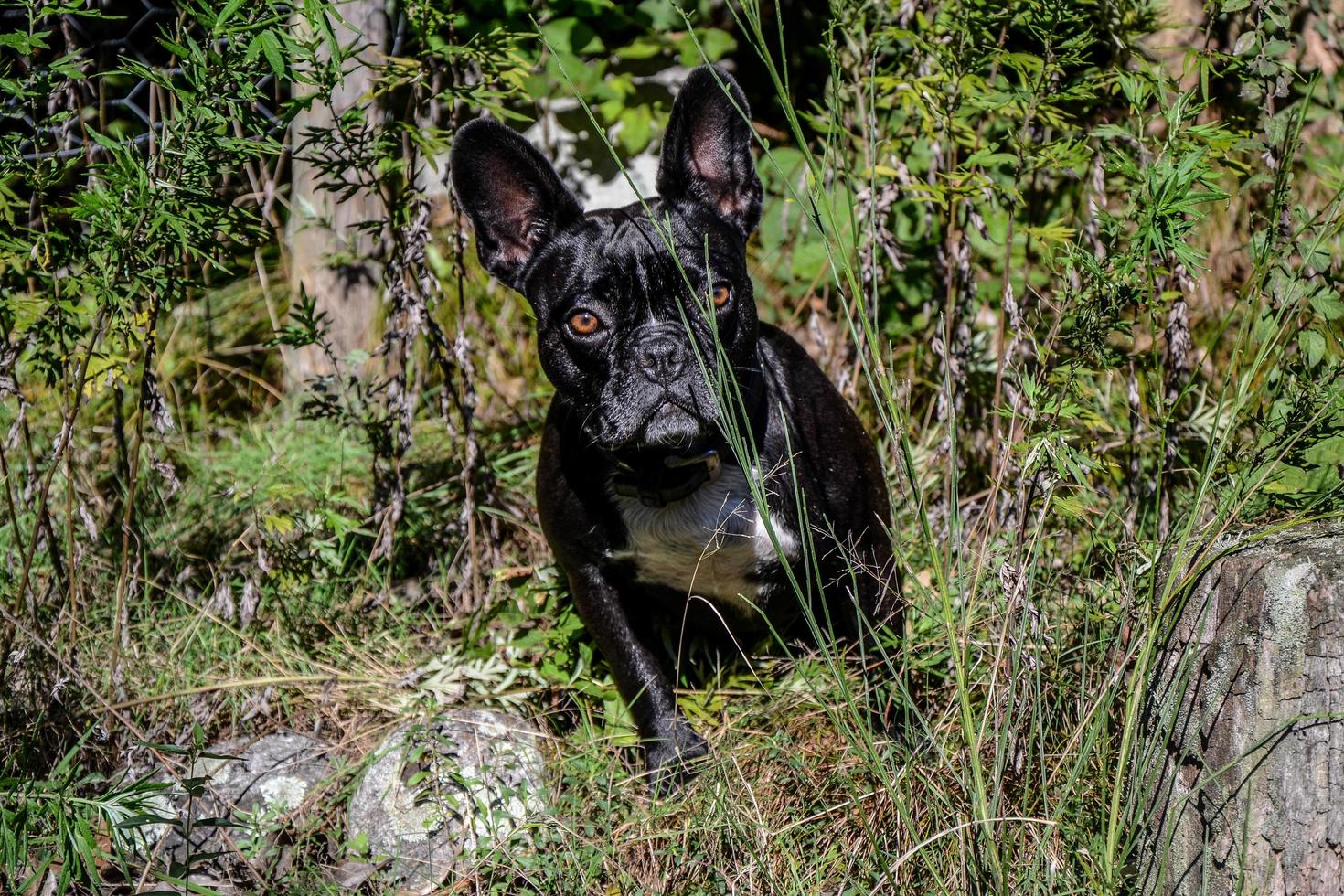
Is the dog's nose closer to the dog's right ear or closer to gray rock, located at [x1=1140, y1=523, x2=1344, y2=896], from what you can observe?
the dog's right ear

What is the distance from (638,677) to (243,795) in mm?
1121

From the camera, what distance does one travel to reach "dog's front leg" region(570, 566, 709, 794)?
3.37 m

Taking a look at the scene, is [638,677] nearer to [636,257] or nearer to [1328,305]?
[636,257]

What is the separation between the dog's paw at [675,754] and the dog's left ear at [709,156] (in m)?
1.45

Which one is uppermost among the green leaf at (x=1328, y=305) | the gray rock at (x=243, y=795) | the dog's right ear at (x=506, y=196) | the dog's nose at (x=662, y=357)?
the dog's right ear at (x=506, y=196)

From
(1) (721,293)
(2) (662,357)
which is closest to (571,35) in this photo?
(1) (721,293)

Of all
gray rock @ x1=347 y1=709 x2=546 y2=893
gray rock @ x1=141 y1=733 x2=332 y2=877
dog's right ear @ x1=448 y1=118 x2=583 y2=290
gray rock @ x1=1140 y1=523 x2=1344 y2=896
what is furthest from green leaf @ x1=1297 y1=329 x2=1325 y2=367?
gray rock @ x1=141 y1=733 x2=332 y2=877

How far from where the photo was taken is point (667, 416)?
3143 mm

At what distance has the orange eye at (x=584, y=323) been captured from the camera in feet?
11.0

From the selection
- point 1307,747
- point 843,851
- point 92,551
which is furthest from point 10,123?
point 1307,747

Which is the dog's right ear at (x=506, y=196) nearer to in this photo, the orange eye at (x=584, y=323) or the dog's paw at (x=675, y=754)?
the orange eye at (x=584, y=323)

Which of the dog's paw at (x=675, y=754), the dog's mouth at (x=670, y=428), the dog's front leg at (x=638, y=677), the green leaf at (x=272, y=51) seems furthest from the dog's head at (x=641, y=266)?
the dog's paw at (x=675, y=754)

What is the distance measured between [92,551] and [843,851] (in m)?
2.73

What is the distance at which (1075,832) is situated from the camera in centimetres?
246
